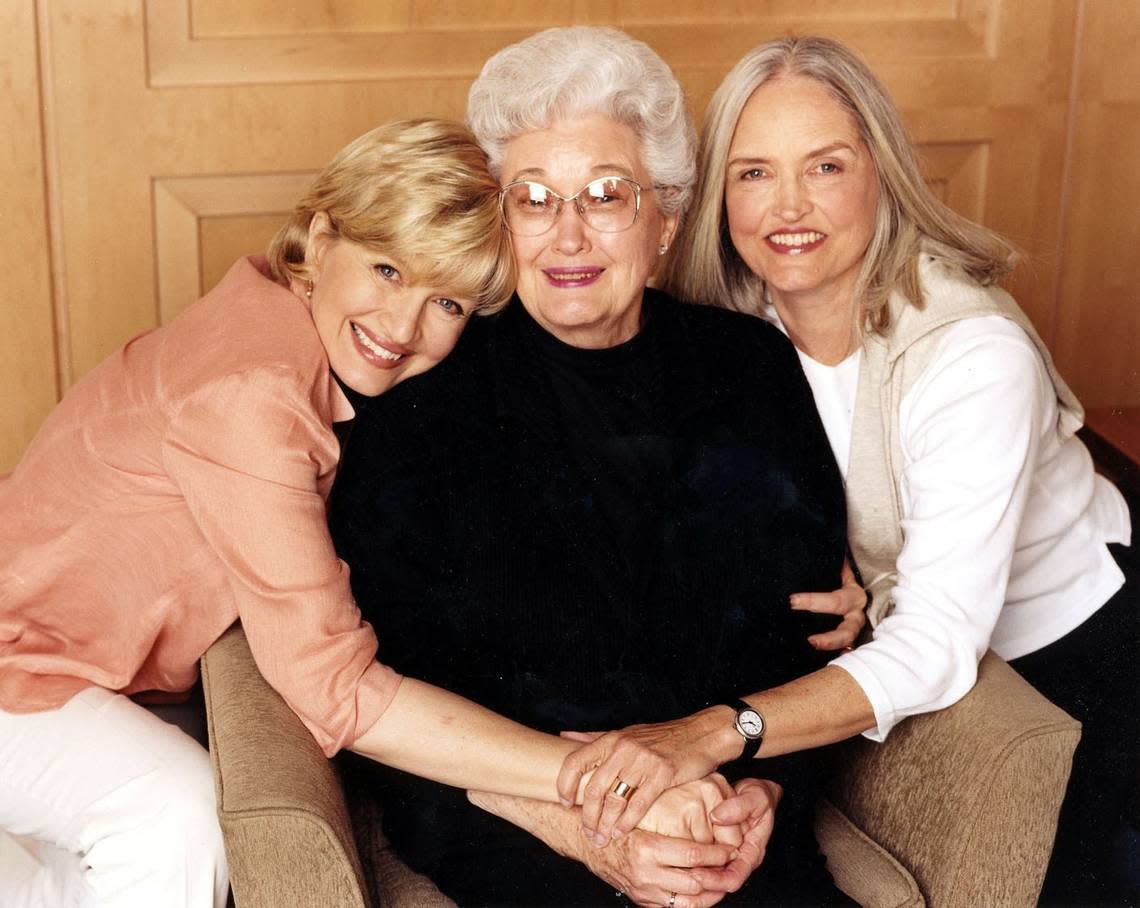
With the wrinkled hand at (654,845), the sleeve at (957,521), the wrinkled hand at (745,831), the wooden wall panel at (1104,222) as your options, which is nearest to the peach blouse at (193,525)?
the wrinkled hand at (654,845)

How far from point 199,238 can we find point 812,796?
165 centimetres

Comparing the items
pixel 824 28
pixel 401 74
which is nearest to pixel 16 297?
pixel 401 74

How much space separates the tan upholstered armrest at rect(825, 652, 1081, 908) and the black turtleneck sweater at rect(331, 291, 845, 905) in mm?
140

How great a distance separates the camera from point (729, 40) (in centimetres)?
285

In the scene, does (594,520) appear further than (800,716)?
Yes

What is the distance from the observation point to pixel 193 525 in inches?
73.7

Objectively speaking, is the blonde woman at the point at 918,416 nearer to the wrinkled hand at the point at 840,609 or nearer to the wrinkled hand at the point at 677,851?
the wrinkled hand at the point at 840,609

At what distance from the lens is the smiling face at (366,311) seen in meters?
1.88

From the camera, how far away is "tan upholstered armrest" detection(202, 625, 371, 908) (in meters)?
1.59

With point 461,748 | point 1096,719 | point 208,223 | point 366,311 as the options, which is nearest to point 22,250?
point 208,223

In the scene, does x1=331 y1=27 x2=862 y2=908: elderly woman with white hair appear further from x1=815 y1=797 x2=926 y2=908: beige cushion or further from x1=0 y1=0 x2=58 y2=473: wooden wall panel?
x1=0 y1=0 x2=58 y2=473: wooden wall panel

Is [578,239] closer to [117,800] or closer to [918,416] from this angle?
[918,416]

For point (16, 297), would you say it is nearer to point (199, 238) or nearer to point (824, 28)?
point (199, 238)

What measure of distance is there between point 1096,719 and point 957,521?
0.52 m
